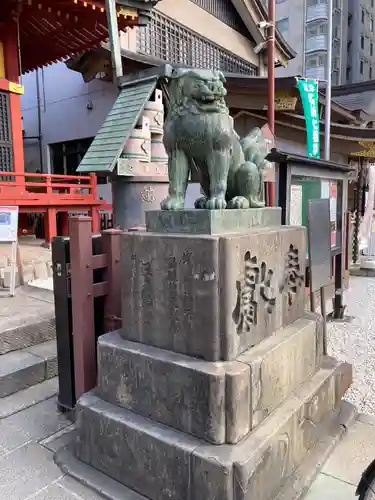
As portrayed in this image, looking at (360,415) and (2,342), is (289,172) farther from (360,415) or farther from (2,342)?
(2,342)

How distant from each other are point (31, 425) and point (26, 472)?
525mm

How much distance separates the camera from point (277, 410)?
222 centimetres

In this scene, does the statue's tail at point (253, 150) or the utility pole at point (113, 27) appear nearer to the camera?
the statue's tail at point (253, 150)

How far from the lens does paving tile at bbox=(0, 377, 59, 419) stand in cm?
294

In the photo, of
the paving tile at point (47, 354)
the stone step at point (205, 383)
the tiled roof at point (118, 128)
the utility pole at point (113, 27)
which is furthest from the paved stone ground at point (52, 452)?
the utility pole at point (113, 27)

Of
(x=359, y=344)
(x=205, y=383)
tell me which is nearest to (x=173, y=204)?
(x=205, y=383)

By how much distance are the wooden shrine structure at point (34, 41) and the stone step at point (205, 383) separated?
604 cm

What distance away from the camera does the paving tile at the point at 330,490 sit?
2092mm

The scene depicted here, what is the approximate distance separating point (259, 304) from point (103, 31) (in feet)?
24.5

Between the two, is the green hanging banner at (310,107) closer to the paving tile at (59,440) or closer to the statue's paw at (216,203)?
the statue's paw at (216,203)

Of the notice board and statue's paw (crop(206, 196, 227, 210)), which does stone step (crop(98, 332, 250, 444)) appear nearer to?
statue's paw (crop(206, 196, 227, 210))

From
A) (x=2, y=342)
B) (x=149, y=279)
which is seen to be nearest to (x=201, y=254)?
(x=149, y=279)

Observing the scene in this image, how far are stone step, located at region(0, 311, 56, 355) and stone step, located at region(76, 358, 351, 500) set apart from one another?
1472 mm

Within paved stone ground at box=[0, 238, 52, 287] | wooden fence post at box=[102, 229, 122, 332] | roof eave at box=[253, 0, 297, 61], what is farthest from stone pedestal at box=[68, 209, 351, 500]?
roof eave at box=[253, 0, 297, 61]
